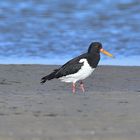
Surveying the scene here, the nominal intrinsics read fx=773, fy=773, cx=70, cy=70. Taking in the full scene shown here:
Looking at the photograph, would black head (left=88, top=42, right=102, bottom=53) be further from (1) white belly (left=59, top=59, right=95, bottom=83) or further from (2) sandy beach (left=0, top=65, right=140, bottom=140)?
(2) sandy beach (left=0, top=65, right=140, bottom=140)

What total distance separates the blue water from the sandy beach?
3.70 metres

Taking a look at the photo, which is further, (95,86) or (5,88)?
(95,86)

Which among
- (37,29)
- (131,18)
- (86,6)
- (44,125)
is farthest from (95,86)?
(86,6)

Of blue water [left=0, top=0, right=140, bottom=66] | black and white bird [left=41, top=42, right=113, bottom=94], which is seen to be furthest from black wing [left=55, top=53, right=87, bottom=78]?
blue water [left=0, top=0, right=140, bottom=66]

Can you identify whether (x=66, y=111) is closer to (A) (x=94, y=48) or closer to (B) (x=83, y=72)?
(B) (x=83, y=72)

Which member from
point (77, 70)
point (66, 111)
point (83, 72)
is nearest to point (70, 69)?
point (77, 70)

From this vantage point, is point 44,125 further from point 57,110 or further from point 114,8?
point 114,8

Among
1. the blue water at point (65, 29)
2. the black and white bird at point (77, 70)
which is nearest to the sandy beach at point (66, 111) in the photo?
the black and white bird at point (77, 70)

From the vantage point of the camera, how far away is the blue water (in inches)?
763

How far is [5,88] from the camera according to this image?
13.5 m

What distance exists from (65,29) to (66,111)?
13.1m

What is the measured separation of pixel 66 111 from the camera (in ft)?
34.1

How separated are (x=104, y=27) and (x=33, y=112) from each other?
544 inches

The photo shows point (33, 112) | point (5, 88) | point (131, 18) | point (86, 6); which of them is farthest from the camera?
point (86, 6)
